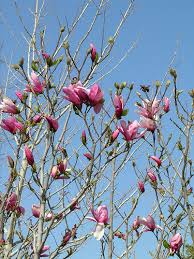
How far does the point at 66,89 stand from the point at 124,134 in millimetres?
390

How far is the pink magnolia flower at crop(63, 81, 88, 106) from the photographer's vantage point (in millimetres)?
1907

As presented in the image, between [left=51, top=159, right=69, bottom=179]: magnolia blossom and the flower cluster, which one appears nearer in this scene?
the flower cluster

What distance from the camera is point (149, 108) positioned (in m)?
2.48

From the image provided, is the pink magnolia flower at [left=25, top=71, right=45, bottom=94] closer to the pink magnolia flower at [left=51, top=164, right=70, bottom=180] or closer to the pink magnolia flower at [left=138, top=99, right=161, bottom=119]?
the pink magnolia flower at [left=51, top=164, right=70, bottom=180]

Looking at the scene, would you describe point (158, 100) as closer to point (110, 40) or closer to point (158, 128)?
point (158, 128)

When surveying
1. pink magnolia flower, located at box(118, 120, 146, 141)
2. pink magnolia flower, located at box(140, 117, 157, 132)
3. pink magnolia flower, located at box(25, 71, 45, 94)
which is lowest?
pink magnolia flower, located at box(118, 120, 146, 141)

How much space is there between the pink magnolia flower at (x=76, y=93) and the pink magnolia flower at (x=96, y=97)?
0.03m

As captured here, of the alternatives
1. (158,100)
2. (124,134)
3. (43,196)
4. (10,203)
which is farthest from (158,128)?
(10,203)

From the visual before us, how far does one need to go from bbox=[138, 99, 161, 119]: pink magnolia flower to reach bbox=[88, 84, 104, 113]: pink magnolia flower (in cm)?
57

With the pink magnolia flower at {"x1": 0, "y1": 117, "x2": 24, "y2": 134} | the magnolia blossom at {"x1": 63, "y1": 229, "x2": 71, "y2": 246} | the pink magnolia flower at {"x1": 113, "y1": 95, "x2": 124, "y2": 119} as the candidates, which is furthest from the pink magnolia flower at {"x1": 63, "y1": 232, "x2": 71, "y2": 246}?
the pink magnolia flower at {"x1": 113, "y1": 95, "x2": 124, "y2": 119}

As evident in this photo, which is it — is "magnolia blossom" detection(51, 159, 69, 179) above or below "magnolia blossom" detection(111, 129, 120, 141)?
below

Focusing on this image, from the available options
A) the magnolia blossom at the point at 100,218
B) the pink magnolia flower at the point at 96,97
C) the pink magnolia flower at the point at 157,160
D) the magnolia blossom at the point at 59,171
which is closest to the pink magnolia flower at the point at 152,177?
the pink magnolia flower at the point at 157,160

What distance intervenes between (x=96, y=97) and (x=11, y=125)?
589mm

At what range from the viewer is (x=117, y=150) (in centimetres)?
225
